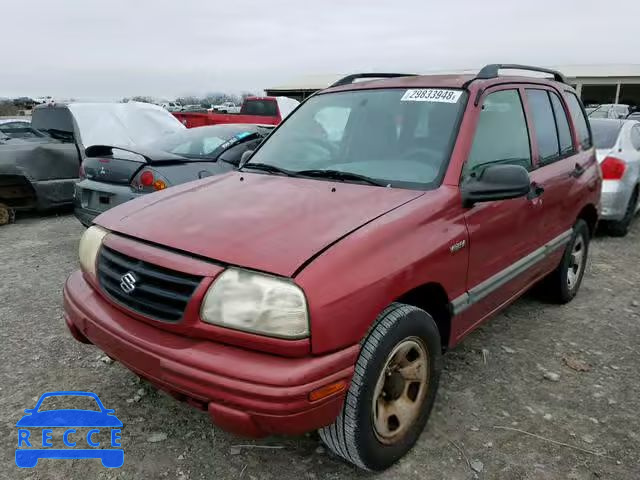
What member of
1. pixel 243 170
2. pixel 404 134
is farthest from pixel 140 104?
pixel 404 134

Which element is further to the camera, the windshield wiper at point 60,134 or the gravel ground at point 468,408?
the windshield wiper at point 60,134

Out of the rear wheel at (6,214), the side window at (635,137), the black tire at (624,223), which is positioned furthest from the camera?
the rear wheel at (6,214)

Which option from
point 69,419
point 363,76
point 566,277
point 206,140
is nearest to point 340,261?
point 69,419

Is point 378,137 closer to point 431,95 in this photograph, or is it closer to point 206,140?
point 431,95

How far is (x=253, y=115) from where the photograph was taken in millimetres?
14664

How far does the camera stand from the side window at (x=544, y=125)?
3.59 meters

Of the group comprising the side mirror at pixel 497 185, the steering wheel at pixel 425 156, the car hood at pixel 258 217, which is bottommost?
the car hood at pixel 258 217

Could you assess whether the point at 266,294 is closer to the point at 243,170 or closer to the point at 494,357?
the point at 243,170

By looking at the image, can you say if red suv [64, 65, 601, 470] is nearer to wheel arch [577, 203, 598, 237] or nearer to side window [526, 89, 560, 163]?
side window [526, 89, 560, 163]

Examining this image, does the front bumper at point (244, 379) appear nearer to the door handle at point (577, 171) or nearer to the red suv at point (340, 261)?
the red suv at point (340, 261)

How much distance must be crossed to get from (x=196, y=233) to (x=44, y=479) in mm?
1340

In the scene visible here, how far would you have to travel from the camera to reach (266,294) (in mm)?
1928

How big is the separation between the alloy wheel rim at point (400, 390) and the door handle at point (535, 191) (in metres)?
1.42

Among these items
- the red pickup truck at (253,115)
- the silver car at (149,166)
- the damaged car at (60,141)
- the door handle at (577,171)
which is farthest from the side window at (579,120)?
the red pickup truck at (253,115)
